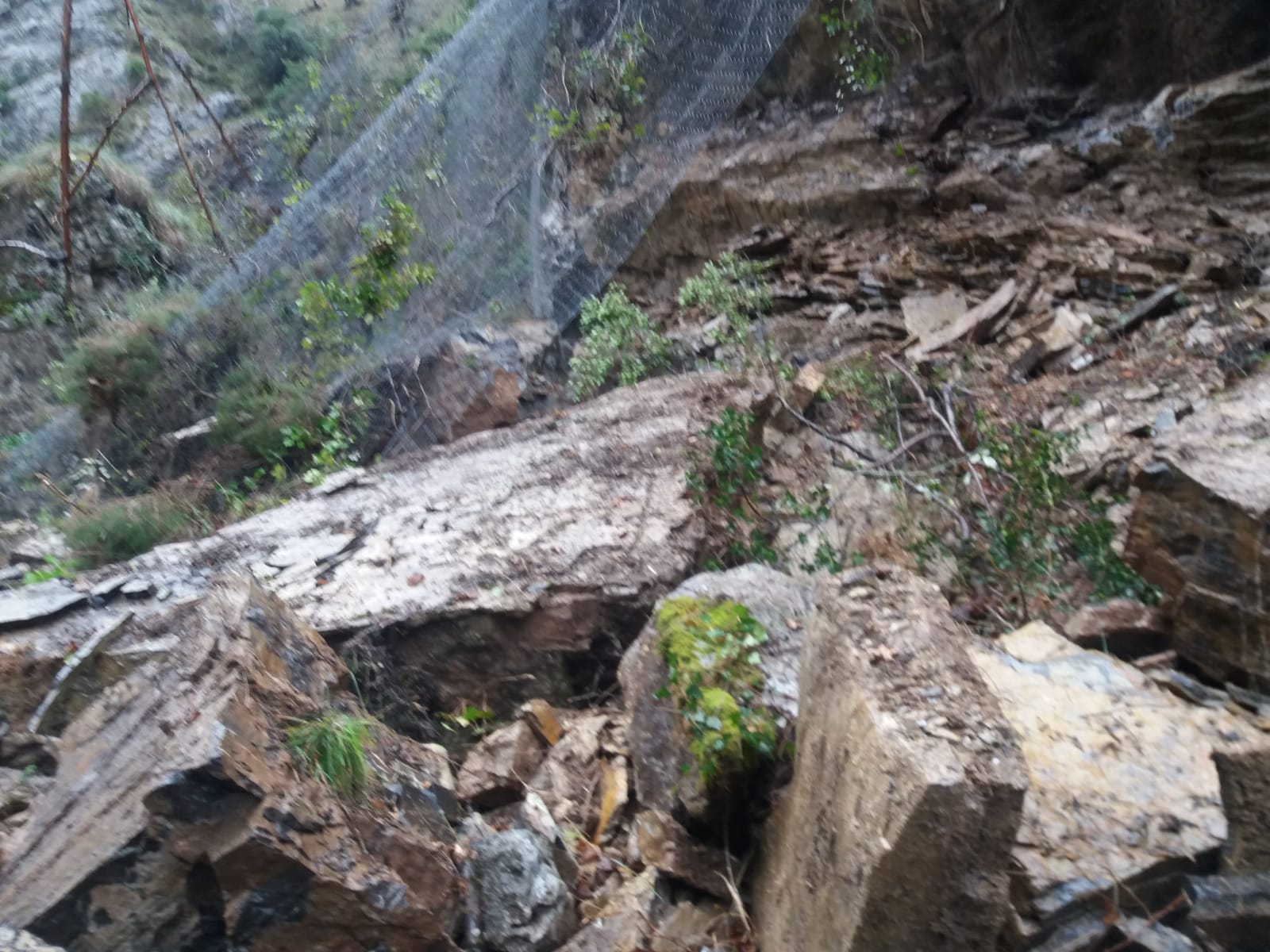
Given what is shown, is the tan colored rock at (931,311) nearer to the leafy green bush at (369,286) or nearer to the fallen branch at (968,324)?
the fallen branch at (968,324)

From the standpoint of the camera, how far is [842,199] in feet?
23.4

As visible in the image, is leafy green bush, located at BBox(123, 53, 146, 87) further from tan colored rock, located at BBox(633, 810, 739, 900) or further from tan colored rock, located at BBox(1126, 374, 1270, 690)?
tan colored rock, located at BBox(1126, 374, 1270, 690)

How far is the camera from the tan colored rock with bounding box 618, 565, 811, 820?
101 inches

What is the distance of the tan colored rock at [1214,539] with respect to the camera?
232 cm

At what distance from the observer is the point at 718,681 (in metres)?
2.63

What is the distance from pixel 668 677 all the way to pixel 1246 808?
1562mm

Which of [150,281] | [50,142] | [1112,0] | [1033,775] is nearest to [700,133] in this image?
[1112,0]

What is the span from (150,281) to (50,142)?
11.3 ft

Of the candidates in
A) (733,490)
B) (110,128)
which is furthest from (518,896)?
(110,128)

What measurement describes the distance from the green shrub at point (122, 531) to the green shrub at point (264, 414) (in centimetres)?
129

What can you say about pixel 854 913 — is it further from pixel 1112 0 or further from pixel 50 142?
pixel 50 142

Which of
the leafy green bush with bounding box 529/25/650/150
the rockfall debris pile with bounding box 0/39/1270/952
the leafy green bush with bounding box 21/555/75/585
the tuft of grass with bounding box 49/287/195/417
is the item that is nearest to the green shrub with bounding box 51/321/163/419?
the tuft of grass with bounding box 49/287/195/417

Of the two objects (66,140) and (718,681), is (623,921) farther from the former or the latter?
(66,140)

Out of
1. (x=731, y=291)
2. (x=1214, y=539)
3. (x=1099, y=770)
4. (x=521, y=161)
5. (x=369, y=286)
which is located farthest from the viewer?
(x=731, y=291)
